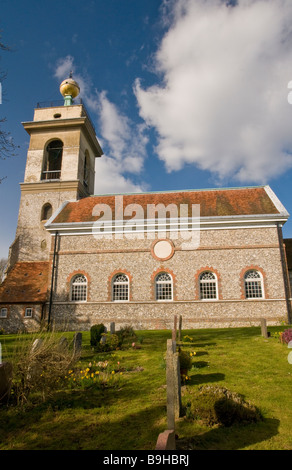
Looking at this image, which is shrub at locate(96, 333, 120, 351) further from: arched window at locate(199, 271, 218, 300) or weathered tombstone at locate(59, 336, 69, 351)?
arched window at locate(199, 271, 218, 300)

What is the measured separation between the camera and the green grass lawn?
17.3 ft

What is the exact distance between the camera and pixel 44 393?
24.2 feet

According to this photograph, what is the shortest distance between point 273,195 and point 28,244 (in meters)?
19.5

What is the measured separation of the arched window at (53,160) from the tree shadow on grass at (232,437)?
83.2 feet

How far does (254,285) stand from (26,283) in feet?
51.7

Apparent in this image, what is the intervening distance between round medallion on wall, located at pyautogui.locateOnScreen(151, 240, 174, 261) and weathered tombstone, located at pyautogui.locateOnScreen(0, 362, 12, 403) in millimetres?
13524

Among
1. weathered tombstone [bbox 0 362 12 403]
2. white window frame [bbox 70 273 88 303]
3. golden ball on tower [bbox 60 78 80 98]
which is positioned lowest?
weathered tombstone [bbox 0 362 12 403]

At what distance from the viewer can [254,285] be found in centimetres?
1900

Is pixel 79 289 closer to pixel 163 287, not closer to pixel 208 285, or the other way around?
pixel 163 287

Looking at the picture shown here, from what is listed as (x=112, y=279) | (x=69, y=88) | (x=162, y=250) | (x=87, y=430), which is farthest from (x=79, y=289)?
(x=69, y=88)

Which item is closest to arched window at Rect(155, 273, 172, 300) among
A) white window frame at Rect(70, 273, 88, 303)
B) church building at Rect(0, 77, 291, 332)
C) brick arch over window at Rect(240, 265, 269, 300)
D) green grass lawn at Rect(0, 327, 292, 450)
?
church building at Rect(0, 77, 291, 332)

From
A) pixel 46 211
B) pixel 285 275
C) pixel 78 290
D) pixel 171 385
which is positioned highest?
pixel 46 211
